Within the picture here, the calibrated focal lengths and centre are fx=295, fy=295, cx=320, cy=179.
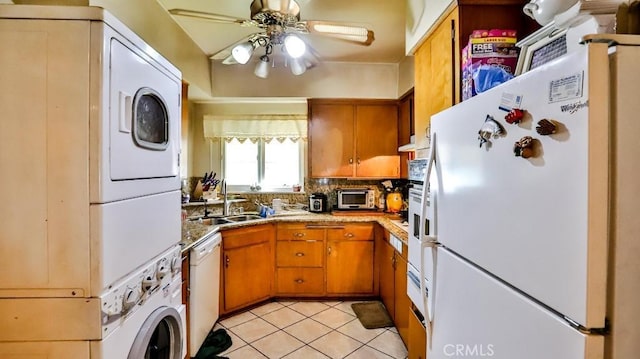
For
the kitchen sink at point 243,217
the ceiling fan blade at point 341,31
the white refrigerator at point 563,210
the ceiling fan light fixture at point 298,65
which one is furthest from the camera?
the kitchen sink at point 243,217

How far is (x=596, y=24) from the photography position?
782mm

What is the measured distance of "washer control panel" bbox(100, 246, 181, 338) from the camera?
1.00 m

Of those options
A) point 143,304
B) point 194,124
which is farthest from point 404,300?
point 194,124

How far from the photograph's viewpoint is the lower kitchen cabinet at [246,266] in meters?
2.74

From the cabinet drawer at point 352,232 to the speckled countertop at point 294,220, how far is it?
76mm

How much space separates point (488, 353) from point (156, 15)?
2.75 m

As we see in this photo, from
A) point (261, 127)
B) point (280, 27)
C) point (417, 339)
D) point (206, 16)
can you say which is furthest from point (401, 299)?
point (261, 127)

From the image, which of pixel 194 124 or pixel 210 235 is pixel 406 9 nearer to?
pixel 210 235

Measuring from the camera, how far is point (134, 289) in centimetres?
113

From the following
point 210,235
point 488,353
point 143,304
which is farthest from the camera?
point 210,235

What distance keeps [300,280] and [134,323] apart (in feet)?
6.94

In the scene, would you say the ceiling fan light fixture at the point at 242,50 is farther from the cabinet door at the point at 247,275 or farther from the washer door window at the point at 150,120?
the cabinet door at the point at 247,275

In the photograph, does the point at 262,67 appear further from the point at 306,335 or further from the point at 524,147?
the point at 306,335

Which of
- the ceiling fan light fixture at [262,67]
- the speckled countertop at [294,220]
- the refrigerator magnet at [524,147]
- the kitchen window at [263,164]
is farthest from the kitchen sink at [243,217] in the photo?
the refrigerator magnet at [524,147]
